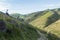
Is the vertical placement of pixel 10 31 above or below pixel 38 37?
above

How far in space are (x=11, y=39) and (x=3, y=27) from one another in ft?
20.1

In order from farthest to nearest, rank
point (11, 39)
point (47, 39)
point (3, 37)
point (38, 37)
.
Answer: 1. point (47, 39)
2. point (38, 37)
3. point (11, 39)
4. point (3, 37)

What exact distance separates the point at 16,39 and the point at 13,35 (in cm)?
306

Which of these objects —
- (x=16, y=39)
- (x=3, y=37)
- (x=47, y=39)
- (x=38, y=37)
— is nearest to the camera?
(x=3, y=37)

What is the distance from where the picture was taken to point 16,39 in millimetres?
84688

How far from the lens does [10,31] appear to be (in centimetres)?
8100

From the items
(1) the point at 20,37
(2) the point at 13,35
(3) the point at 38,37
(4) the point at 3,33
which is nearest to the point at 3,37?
(4) the point at 3,33

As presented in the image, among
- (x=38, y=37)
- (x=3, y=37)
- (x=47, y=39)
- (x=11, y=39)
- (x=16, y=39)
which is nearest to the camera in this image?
(x=3, y=37)

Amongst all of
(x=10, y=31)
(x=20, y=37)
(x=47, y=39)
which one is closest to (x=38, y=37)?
(x=47, y=39)

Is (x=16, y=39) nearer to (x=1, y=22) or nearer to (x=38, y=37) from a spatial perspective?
(x=1, y=22)

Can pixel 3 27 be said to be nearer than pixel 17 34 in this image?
Yes

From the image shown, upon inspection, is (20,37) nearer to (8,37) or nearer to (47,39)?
(8,37)

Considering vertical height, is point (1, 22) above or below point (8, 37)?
above

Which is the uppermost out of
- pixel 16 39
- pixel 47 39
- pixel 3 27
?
pixel 3 27
